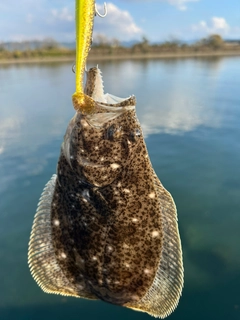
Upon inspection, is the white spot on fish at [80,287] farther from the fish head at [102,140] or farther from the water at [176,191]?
the water at [176,191]

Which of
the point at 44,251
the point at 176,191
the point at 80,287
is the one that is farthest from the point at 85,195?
the point at 176,191

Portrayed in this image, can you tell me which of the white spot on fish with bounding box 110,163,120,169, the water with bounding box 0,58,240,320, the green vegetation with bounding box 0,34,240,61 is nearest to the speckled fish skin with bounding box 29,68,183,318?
the white spot on fish with bounding box 110,163,120,169

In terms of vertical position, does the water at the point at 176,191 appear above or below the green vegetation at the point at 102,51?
below

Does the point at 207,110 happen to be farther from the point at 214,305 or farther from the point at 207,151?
the point at 214,305

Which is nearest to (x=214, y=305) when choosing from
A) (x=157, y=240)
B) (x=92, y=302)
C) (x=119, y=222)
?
(x=92, y=302)

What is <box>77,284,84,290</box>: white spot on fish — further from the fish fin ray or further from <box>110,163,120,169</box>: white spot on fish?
<box>110,163,120,169</box>: white spot on fish

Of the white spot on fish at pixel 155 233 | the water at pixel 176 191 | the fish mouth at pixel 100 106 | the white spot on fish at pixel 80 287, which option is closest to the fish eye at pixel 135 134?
the fish mouth at pixel 100 106

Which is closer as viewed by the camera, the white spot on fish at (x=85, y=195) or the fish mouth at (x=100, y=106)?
the fish mouth at (x=100, y=106)
